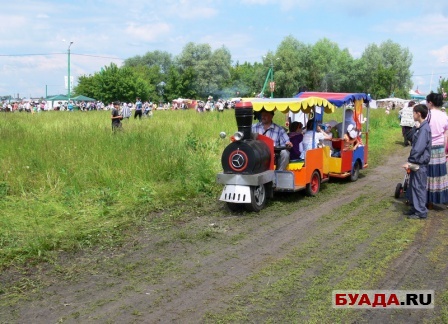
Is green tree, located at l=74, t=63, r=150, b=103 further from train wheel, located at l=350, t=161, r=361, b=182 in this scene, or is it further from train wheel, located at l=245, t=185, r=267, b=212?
train wheel, located at l=245, t=185, r=267, b=212

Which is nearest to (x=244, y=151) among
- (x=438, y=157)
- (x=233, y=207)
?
(x=233, y=207)

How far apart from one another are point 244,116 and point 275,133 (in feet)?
3.77

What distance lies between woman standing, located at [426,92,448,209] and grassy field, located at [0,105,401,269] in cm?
393

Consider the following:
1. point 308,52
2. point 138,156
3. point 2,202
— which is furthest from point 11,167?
point 308,52

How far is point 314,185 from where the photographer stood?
9.30 metres

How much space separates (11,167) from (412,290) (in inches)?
301

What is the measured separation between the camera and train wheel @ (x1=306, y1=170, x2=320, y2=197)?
8.98 metres

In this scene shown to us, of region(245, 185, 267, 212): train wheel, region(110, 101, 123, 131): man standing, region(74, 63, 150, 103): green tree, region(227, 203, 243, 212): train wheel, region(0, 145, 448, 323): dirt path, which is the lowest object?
region(0, 145, 448, 323): dirt path

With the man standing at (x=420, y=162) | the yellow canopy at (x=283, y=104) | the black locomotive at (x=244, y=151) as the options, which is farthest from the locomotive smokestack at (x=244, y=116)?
the man standing at (x=420, y=162)

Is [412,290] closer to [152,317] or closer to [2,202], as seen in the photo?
[152,317]

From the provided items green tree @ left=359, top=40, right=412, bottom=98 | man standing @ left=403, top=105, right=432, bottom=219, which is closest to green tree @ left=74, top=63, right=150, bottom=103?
green tree @ left=359, top=40, right=412, bottom=98

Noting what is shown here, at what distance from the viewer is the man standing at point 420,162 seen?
7.28 metres

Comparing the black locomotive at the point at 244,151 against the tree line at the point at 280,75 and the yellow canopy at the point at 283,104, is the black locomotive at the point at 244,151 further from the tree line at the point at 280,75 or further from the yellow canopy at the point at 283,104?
the tree line at the point at 280,75

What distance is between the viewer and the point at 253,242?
6.21 metres
